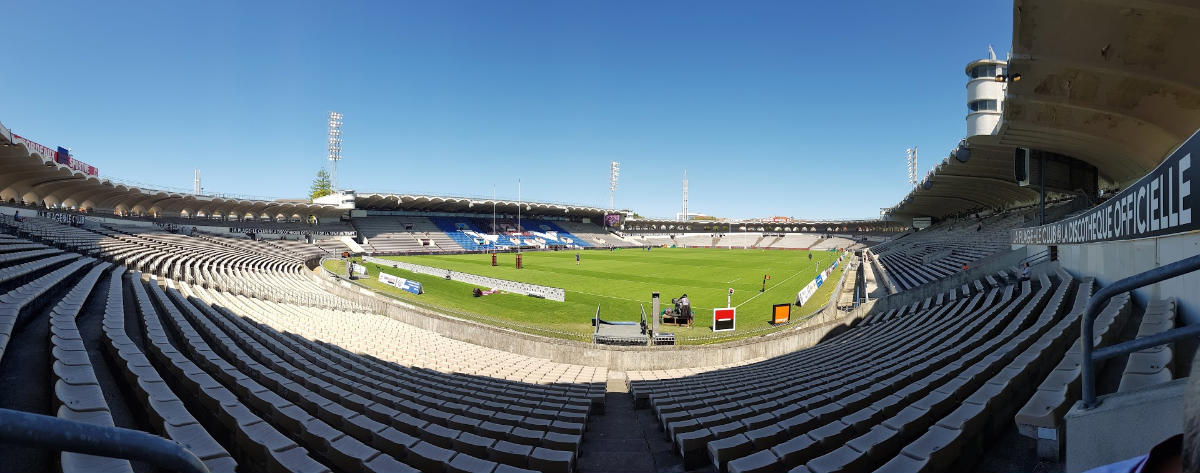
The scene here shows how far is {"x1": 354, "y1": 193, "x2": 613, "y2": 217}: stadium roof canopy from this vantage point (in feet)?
220

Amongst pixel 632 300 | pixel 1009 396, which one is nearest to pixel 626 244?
pixel 632 300

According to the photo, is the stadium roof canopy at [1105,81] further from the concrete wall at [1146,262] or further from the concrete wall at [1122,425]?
the concrete wall at [1122,425]

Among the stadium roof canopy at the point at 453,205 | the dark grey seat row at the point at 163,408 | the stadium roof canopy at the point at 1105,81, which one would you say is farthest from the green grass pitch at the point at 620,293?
the stadium roof canopy at the point at 453,205

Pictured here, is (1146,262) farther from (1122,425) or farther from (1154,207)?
(1122,425)

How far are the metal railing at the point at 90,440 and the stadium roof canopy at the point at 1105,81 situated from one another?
1329 cm

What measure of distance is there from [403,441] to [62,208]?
55143 mm

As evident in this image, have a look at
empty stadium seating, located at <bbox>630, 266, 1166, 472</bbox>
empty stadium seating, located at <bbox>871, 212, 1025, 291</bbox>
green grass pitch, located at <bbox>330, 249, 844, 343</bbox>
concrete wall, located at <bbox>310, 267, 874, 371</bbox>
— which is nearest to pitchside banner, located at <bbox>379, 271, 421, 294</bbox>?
green grass pitch, located at <bbox>330, 249, 844, 343</bbox>

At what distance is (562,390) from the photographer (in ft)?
29.0

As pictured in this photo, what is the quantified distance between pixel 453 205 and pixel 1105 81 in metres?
73.9

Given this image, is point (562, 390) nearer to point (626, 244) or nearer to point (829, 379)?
point (829, 379)

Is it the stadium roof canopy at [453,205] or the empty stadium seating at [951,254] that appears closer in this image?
the empty stadium seating at [951,254]

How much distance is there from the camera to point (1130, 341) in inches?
88.9

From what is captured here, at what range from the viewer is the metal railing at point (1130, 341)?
2080mm

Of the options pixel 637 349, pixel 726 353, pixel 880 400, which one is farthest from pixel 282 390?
pixel 726 353
